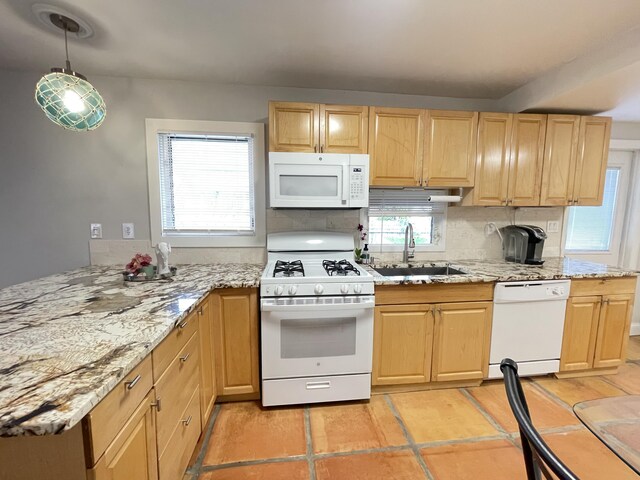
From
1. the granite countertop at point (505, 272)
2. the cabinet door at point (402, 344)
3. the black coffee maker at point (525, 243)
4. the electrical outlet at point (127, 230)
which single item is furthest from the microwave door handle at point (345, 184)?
the electrical outlet at point (127, 230)

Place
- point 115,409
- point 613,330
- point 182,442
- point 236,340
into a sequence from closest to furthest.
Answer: point 115,409 → point 182,442 → point 236,340 → point 613,330

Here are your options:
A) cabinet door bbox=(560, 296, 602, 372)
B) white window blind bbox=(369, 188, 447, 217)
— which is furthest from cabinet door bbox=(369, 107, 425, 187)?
cabinet door bbox=(560, 296, 602, 372)

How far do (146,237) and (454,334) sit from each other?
8.27 feet

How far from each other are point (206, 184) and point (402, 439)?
229 cm

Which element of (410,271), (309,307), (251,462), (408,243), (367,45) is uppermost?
(367,45)

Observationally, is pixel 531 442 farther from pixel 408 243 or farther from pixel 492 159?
pixel 492 159

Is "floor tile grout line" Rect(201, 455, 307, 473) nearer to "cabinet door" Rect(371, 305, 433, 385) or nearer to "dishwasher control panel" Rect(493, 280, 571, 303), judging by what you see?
"cabinet door" Rect(371, 305, 433, 385)

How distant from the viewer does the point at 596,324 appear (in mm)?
2186

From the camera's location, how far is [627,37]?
1.60 metres

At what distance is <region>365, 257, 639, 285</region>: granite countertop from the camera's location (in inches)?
76.9

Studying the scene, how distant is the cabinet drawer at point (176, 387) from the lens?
1121 millimetres

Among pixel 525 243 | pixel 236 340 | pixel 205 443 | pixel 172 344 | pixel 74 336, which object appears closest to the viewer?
pixel 74 336

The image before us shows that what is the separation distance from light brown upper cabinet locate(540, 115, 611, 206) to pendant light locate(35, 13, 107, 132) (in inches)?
123

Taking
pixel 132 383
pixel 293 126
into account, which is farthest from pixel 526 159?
pixel 132 383
